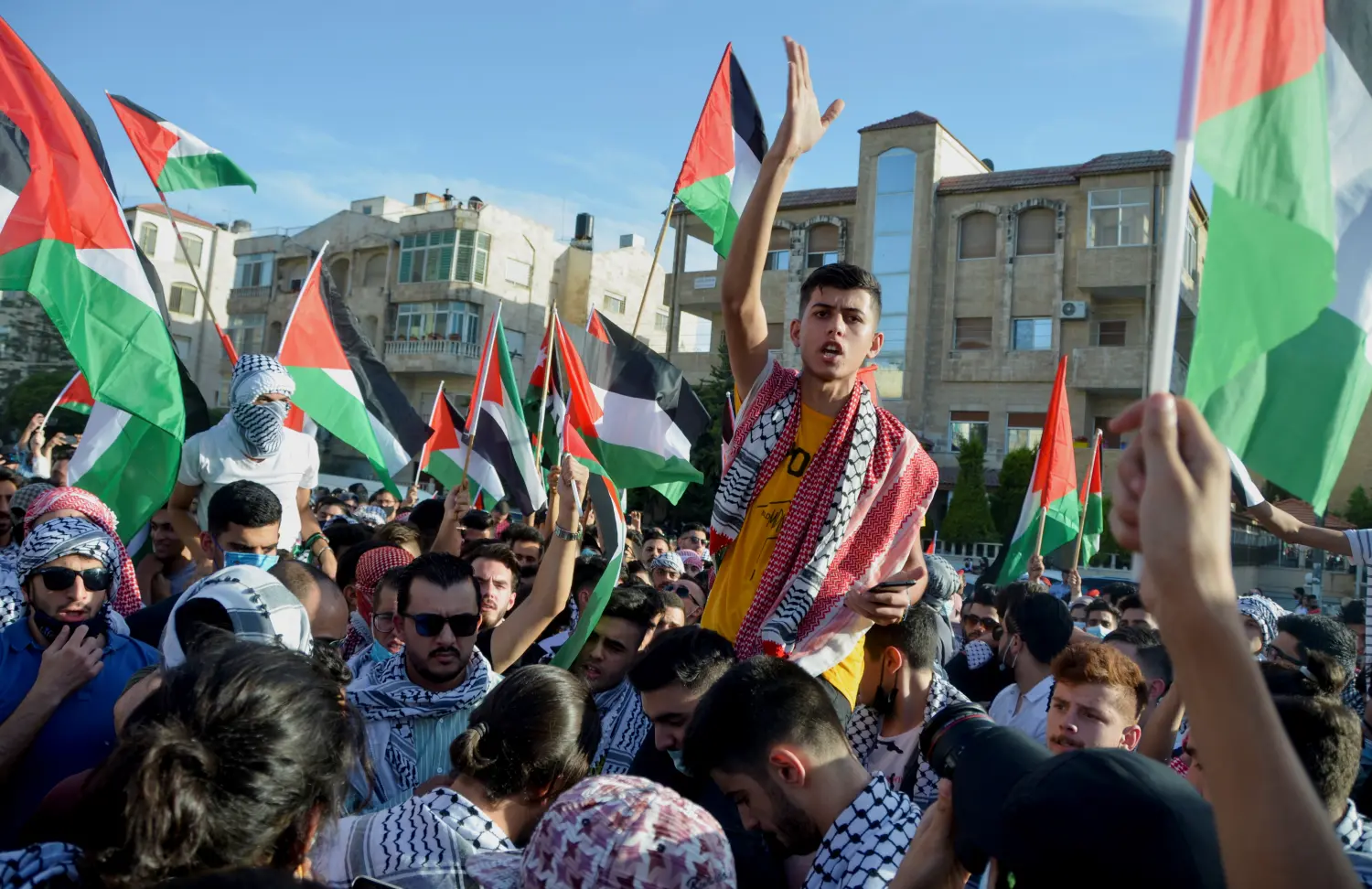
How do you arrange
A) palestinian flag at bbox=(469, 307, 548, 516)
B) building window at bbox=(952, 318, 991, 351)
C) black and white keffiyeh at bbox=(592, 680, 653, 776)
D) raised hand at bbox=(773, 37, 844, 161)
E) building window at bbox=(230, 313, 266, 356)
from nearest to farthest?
raised hand at bbox=(773, 37, 844, 161), black and white keffiyeh at bbox=(592, 680, 653, 776), palestinian flag at bbox=(469, 307, 548, 516), building window at bbox=(952, 318, 991, 351), building window at bbox=(230, 313, 266, 356)

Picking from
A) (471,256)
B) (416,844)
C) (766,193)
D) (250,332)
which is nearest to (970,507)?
(471,256)

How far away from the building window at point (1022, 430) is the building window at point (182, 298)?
42374 millimetres

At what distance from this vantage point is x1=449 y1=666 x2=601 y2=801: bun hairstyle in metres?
2.79

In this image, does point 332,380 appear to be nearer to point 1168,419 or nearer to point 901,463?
point 901,463

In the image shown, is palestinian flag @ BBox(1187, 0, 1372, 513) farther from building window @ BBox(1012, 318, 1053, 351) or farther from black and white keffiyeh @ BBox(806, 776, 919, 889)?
building window @ BBox(1012, 318, 1053, 351)

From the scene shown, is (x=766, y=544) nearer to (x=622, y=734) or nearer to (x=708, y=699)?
(x=708, y=699)

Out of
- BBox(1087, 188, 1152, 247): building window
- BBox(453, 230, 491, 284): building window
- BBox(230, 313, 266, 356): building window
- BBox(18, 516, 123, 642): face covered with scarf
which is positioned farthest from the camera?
BBox(230, 313, 266, 356): building window

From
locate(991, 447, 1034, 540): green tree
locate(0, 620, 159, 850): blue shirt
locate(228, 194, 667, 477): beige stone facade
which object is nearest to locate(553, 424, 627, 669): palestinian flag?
locate(0, 620, 159, 850): blue shirt

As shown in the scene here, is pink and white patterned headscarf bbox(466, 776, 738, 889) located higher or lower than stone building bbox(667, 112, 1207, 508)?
lower

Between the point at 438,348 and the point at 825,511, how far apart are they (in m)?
43.2

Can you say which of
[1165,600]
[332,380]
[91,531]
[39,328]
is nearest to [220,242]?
[39,328]

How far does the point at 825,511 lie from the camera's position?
345 cm

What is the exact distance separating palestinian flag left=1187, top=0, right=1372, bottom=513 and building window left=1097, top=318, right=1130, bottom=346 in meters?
34.8

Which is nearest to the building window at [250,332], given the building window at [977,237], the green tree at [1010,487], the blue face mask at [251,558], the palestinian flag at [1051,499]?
the building window at [977,237]
